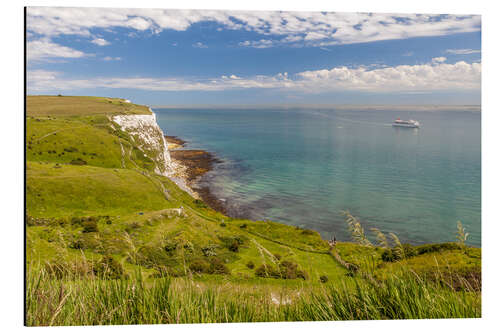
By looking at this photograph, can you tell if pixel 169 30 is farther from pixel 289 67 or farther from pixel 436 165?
pixel 436 165

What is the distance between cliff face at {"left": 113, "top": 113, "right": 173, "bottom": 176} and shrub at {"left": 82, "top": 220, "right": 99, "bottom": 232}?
14200mm

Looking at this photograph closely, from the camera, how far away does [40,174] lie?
10.5 meters

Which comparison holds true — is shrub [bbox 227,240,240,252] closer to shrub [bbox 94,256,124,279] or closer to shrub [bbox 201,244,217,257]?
shrub [bbox 201,244,217,257]

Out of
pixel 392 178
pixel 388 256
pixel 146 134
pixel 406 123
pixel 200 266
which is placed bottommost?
pixel 200 266

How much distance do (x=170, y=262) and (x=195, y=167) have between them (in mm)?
34973

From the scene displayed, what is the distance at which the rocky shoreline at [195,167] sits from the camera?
2467 cm

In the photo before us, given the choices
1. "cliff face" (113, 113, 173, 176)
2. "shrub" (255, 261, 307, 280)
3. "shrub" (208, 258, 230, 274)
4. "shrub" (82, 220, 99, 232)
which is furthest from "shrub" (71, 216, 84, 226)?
"cliff face" (113, 113, 173, 176)

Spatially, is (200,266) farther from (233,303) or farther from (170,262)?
(233,303)

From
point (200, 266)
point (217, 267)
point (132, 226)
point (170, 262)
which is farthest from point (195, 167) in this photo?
point (170, 262)

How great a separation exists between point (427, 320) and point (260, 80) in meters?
8.67

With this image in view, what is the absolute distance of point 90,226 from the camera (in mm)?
9594

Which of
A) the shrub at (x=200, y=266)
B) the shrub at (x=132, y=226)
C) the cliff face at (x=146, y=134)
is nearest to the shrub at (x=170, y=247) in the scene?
the shrub at (x=200, y=266)

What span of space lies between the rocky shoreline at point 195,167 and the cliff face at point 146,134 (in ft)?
10.7

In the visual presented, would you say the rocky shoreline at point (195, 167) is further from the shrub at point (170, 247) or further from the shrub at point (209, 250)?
the shrub at point (170, 247)
